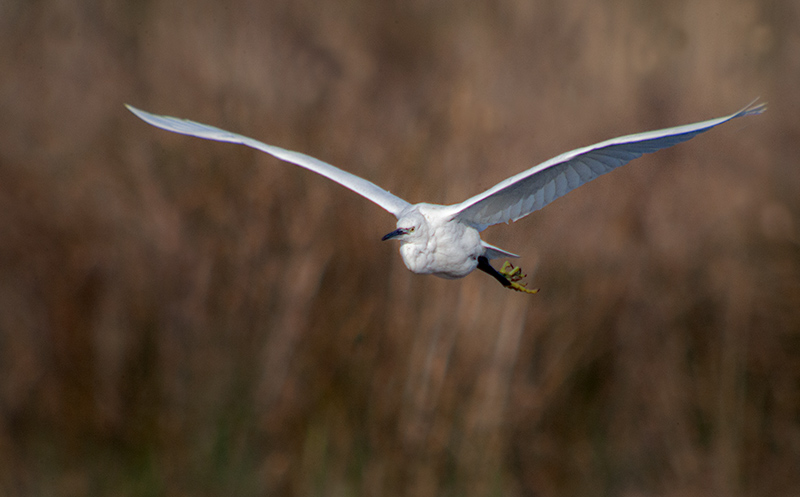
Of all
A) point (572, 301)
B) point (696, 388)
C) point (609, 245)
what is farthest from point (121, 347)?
point (696, 388)

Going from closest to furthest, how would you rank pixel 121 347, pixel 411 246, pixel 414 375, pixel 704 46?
pixel 411 246 → pixel 414 375 → pixel 121 347 → pixel 704 46

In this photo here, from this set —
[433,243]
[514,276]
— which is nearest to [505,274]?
[514,276]

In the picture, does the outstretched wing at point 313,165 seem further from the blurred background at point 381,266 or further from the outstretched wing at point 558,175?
the blurred background at point 381,266

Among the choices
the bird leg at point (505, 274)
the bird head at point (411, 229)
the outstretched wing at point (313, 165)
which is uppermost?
the outstretched wing at point (313, 165)

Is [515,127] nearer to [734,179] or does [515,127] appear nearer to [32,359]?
[734,179]

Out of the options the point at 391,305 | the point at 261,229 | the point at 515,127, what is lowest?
the point at 391,305

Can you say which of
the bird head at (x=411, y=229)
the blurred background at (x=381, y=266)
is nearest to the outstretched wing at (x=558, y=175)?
the bird head at (x=411, y=229)

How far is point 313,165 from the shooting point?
8.78ft

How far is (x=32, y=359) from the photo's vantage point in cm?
457

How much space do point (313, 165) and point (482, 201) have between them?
647mm

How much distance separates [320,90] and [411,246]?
2.84 metres

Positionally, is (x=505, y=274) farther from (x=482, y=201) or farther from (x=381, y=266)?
(x=381, y=266)

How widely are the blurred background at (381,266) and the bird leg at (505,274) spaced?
118 centimetres

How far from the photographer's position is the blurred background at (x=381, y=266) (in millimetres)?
4230
